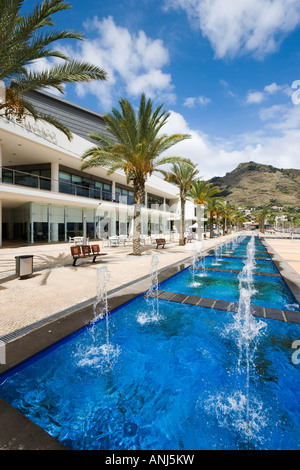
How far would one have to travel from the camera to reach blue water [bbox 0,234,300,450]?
86.7 inches

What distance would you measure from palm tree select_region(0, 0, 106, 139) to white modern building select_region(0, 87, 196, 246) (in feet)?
27.6

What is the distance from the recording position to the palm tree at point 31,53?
5.88 metres

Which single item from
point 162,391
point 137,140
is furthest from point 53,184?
point 162,391

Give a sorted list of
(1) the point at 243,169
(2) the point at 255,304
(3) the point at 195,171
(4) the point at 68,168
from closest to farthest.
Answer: (2) the point at 255,304, (3) the point at 195,171, (4) the point at 68,168, (1) the point at 243,169

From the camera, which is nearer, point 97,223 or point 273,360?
point 273,360

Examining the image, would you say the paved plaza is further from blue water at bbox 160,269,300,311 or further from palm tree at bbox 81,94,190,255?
palm tree at bbox 81,94,190,255

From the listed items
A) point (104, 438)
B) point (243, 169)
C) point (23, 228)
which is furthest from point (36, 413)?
point (243, 169)

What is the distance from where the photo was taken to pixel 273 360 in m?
3.36

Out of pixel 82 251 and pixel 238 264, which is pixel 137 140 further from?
pixel 238 264

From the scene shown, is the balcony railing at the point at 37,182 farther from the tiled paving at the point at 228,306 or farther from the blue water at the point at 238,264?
the tiled paving at the point at 228,306

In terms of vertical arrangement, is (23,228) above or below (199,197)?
below

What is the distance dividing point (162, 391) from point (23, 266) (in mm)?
6808
